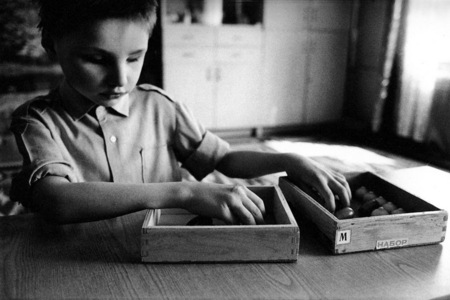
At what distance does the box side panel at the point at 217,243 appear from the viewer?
720mm

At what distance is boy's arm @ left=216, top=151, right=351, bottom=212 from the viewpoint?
97cm

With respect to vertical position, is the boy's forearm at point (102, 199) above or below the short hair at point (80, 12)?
below

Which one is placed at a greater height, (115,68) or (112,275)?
(115,68)

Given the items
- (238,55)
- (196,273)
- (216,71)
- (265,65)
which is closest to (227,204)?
(196,273)

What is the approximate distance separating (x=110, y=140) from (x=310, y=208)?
0.57 meters

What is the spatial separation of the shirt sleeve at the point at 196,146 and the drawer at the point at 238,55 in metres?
3.42

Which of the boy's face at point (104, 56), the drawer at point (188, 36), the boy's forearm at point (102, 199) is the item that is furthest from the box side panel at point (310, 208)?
the drawer at point (188, 36)

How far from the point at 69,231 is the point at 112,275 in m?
0.21

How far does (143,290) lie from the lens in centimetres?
65

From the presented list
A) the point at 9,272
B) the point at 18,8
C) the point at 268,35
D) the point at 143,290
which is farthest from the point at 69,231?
the point at 268,35

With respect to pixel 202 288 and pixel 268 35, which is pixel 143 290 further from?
pixel 268 35

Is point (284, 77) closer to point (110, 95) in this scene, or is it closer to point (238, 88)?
point (238, 88)

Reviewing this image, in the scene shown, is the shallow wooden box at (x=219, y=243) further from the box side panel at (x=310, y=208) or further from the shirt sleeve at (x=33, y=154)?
the shirt sleeve at (x=33, y=154)

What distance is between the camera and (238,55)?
4.71 m
